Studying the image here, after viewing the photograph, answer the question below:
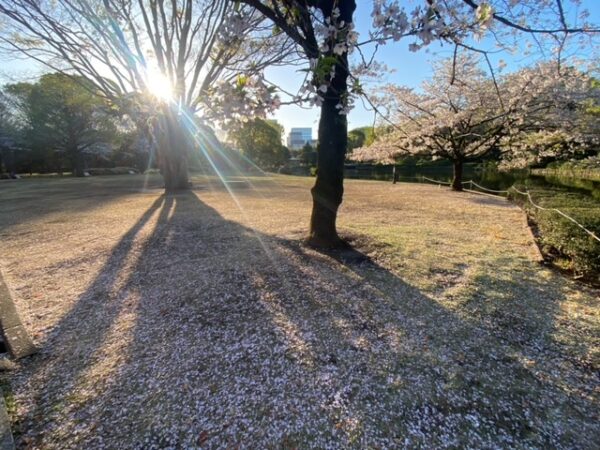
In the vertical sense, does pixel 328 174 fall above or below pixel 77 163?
below

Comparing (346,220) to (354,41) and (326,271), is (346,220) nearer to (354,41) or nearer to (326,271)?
(326,271)

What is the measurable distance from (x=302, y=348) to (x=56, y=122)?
31.4m

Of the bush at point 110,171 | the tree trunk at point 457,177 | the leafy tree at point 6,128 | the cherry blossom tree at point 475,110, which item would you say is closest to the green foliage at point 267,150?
the bush at point 110,171

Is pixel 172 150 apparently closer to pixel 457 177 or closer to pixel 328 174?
pixel 328 174

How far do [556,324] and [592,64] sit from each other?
33.2 ft

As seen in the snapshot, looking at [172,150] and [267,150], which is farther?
[267,150]

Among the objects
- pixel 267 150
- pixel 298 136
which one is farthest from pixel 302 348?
pixel 298 136

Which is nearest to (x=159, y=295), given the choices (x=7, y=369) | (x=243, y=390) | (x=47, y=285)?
(x=7, y=369)

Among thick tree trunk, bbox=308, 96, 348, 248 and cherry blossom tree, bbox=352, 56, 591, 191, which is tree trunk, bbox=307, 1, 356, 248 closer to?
thick tree trunk, bbox=308, 96, 348, 248

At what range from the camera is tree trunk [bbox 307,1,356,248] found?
357 centimetres

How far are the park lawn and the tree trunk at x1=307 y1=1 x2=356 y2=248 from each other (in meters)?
0.39

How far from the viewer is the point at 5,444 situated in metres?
1.34

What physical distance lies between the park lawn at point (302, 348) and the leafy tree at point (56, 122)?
80.5ft

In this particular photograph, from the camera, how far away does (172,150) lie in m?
10.9
